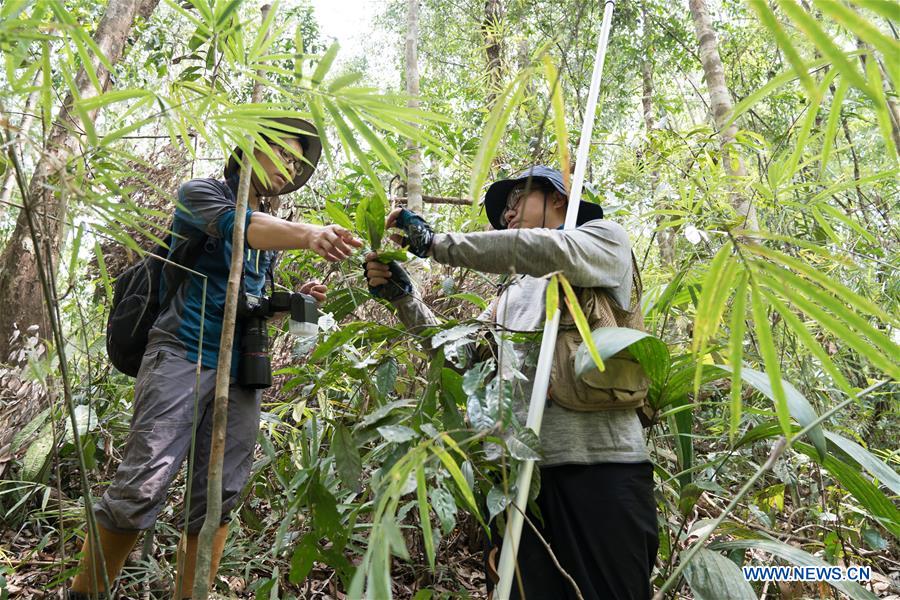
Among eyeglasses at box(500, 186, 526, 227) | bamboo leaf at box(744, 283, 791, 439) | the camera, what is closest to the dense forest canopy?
bamboo leaf at box(744, 283, 791, 439)

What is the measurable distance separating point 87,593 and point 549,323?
1484 millimetres

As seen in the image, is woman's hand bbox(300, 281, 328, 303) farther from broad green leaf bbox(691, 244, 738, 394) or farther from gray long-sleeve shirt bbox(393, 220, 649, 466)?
broad green leaf bbox(691, 244, 738, 394)

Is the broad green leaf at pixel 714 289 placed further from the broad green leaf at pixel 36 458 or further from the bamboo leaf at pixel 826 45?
the broad green leaf at pixel 36 458

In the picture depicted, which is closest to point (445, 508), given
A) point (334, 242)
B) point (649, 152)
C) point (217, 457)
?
point (217, 457)

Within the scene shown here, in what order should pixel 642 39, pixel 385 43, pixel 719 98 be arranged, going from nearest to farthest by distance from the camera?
pixel 719 98 → pixel 642 39 → pixel 385 43

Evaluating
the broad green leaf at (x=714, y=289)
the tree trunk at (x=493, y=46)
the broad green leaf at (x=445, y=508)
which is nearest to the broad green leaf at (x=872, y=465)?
the broad green leaf at (x=714, y=289)

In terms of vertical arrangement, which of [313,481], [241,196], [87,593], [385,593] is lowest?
[87,593]

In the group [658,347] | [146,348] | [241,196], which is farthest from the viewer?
[146,348]

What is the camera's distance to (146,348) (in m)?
2.06

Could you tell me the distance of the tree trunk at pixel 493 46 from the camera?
14.3 ft

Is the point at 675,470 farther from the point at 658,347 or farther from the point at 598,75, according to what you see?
the point at 598,75

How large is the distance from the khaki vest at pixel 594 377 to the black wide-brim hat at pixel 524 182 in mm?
358

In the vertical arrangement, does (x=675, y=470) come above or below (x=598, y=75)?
below

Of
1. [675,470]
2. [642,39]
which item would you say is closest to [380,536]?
[675,470]
